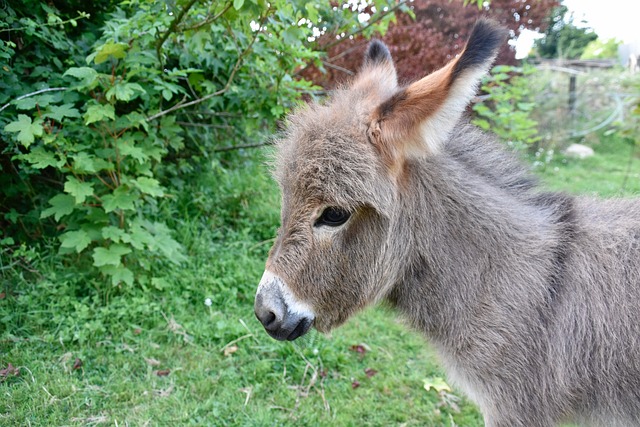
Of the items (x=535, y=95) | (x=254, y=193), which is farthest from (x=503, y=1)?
(x=254, y=193)

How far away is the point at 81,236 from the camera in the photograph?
3629 mm

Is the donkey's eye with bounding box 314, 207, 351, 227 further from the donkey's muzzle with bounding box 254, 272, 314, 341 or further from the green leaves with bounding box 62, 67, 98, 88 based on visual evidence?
the green leaves with bounding box 62, 67, 98, 88

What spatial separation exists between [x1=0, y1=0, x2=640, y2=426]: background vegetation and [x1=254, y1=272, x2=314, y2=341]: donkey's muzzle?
1.35m

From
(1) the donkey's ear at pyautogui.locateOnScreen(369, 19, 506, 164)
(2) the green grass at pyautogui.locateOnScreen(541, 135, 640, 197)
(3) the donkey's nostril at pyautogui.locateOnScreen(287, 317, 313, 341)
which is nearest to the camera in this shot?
(1) the donkey's ear at pyautogui.locateOnScreen(369, 19, 506, 164)

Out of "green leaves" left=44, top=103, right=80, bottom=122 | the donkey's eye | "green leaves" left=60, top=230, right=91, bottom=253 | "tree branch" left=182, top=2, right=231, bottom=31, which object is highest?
"tree branch" left=182, top=2, right=231, bottom=31

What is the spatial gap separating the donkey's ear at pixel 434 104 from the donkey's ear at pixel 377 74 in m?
0.33

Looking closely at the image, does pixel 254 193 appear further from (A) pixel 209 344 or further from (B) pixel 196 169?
(A) pixel 209 344

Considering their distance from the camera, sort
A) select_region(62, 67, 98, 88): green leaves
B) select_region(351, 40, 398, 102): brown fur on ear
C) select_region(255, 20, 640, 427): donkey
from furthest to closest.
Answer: select_region(62, 67, 98, 88): green leaves → select_region(351, 40, 398, 102): brown fur on ear → select_region(255, 20, 640, 427): donkey

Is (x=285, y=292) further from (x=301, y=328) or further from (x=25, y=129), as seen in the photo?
(x=25, y=129)

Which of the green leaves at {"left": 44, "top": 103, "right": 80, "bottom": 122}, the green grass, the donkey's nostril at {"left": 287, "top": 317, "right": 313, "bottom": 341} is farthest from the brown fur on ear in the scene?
the green grass

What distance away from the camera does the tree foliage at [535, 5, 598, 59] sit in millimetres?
17125

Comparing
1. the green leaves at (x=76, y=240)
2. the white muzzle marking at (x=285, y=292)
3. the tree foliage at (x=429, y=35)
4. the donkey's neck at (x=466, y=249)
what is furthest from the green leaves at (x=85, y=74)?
the tree foliage at (x=429, y=35)

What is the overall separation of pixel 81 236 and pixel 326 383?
7.17ft

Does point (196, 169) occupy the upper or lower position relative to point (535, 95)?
upper
